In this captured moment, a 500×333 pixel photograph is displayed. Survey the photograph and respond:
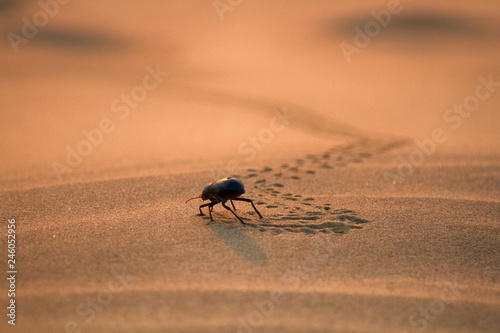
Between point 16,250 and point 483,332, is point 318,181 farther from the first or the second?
point 16,250

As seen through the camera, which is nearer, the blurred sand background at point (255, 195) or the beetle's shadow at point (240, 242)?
the blurred sand background at point (255, 195)

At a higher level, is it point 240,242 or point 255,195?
point 255,195

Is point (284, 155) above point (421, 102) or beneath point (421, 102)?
beneath

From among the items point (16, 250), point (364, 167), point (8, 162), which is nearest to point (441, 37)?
point (364, 167)

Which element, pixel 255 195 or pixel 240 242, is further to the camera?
pixel 255 195
